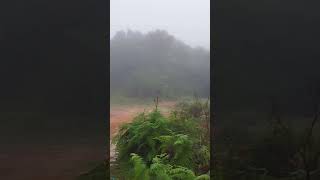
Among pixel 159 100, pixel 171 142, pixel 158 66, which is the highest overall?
pixel 158 66

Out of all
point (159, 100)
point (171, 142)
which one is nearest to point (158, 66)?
point (159, 100)

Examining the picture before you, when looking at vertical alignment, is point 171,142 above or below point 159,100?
below

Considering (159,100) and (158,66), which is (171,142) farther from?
(158,66)

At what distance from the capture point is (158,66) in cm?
298

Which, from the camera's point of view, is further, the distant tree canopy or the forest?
the distant tree canopy

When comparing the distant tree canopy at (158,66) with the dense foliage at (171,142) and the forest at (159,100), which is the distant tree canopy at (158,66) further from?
the dense foliage at (171,142)

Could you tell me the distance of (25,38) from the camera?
1.93 metres

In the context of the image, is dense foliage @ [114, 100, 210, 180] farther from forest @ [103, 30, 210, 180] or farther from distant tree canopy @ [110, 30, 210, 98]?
distant tree canopy @ [110, 30, 210, 98]

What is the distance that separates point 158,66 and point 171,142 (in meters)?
0.56

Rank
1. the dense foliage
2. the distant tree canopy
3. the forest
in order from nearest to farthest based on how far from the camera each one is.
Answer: the dense foliage
the forest
the distant tree canopy

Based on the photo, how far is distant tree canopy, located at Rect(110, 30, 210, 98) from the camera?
113 inches

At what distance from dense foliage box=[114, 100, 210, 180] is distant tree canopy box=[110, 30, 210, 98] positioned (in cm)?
14

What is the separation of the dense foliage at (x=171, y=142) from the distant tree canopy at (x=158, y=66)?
14cm

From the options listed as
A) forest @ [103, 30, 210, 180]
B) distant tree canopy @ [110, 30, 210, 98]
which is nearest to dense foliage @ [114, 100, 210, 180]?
forest @ [103, 30, 210, 180]
